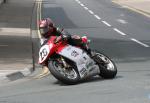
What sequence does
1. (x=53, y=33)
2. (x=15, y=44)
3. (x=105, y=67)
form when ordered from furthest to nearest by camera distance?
(x=15, y=44) < (x=105, y=67) < (x=53, y=33)

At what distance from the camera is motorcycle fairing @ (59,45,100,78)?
12852mm

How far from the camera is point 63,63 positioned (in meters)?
12.8

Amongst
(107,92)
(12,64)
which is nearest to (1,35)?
(12,64)

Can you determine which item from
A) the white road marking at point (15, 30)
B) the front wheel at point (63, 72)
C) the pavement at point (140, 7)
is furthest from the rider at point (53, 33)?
the pavement at point (140, 7)

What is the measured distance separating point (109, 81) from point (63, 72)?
1006mm

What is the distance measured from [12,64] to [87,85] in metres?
5.50

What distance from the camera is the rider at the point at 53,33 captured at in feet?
42.3

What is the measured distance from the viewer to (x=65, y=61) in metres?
12.9

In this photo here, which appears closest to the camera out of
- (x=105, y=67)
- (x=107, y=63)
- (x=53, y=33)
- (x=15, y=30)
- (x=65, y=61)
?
(x=65, y=61)

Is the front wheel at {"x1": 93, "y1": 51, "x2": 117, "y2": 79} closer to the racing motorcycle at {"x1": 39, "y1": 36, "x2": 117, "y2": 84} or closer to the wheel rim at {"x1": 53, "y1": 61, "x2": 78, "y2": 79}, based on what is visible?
the racing motorcycle at {"x1": 39, "y1": 36, "x2": 117, "y2": 84}

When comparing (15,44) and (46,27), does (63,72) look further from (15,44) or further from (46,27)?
(15,44)

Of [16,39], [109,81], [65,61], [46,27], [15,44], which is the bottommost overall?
[16,39]

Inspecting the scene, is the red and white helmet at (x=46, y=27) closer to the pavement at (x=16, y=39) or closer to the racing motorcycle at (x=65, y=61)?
the racing motorcycle at (x=65, y=61)

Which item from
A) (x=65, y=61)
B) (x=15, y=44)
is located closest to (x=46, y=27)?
(x=65, y=61)
